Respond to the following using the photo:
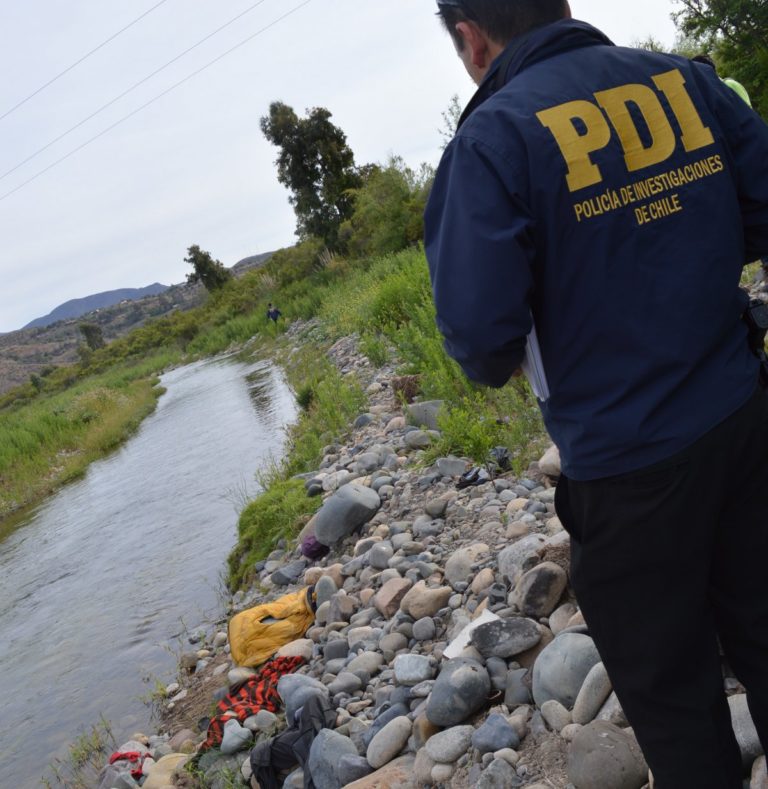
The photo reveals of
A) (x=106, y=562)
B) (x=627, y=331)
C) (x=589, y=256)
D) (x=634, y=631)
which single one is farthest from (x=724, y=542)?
(x=106, y=562)

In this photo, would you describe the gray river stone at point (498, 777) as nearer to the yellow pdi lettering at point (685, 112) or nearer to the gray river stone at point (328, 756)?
the gray river stone at point (328, 756)

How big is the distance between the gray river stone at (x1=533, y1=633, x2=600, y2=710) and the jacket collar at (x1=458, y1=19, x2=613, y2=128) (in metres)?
1.84

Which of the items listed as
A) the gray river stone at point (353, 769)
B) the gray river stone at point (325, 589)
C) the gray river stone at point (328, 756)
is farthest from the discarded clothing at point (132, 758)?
the gray river stone at point (353, 769)

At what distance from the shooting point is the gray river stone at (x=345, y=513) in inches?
218

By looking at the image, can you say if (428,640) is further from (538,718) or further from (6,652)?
(6,652)

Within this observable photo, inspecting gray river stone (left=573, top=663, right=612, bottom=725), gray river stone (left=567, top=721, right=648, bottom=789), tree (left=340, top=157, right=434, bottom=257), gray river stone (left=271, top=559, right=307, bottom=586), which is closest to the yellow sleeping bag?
gray river stone (left=271, top=559, right=307, bottom=586)

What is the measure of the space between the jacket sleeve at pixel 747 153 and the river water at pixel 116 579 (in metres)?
4.66

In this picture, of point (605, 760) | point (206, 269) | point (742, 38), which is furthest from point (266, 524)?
point (206, 269)

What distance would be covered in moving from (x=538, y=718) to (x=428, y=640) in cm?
105

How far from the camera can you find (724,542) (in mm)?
1565

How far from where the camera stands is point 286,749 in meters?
3.29

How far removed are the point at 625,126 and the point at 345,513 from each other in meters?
4.35

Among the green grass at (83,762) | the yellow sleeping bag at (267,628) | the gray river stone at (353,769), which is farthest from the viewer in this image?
the yellow sleeping bag at (267,628)

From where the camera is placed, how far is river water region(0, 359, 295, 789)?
18.1 ft
